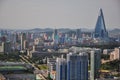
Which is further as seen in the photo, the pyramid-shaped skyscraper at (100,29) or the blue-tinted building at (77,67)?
the pyramid-shaped skyscraper at (100,29)

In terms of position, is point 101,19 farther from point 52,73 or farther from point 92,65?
point 52,73

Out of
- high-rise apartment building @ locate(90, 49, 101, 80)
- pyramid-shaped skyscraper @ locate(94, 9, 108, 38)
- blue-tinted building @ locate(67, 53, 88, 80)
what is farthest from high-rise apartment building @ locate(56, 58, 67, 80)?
pyramid-shaped skyscraper @ locate(94, 9, 108, 38)

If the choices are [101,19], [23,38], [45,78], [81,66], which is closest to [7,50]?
[23,38]

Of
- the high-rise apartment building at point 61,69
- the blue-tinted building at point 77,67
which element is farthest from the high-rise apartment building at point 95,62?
the high-rise apartment building at point 61,69

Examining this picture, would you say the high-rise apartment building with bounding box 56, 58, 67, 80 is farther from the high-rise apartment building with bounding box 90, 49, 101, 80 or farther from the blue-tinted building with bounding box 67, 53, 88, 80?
the high-rise apartment building with bounding box 90, 49, 101, 80

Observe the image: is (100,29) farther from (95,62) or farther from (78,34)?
(95,62)

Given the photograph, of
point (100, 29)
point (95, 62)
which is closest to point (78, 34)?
point (100, 29)

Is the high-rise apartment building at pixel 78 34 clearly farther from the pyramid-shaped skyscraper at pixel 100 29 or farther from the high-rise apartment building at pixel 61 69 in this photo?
the high-rise apartment building at pixel 61 69
